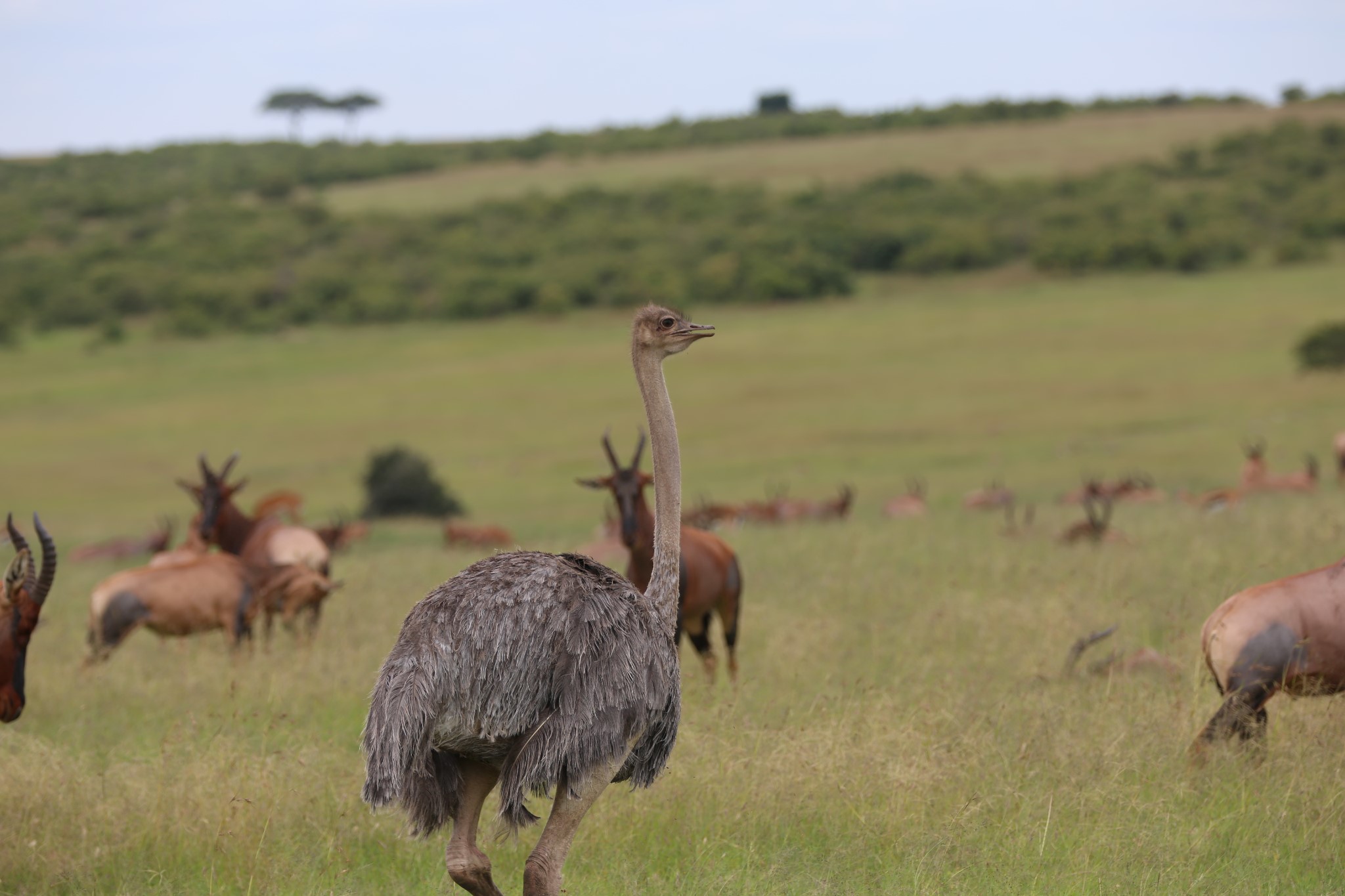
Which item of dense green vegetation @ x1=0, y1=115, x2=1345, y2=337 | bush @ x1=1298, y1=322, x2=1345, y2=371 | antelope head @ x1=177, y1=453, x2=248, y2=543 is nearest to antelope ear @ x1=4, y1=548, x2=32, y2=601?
antelope head @ x1=177, y1=453, x2=248, y2=543

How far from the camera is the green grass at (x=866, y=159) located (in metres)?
81.9

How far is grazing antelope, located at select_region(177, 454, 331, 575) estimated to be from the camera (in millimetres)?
14070

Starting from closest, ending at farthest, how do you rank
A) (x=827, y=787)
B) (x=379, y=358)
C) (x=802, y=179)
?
(x=827, y=787), (x=379, y=358), (x=802, y=179)

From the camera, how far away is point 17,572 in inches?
303

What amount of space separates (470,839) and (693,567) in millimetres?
5159

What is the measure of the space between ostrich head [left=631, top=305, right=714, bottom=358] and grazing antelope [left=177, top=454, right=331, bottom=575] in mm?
7885

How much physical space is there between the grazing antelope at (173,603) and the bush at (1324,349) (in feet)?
103

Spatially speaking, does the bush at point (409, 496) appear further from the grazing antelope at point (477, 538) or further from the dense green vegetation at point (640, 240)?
the dense green vegetation at point (640, 240)

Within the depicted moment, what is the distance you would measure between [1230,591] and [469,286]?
173ft

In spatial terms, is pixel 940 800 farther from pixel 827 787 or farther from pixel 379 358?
pixel 379 358

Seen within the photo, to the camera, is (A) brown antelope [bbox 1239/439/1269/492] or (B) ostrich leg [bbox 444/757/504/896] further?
(A) brown antelope [bbox 1239/439/1269/492]

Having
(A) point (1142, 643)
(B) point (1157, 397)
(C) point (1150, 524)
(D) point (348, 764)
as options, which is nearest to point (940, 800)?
(D) point (348, 764)

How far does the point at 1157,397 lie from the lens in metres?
36.9

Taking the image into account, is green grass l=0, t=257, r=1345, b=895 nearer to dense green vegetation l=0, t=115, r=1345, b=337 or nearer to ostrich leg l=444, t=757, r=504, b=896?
ostrich leg l=444, t=757, r=504, b=896
